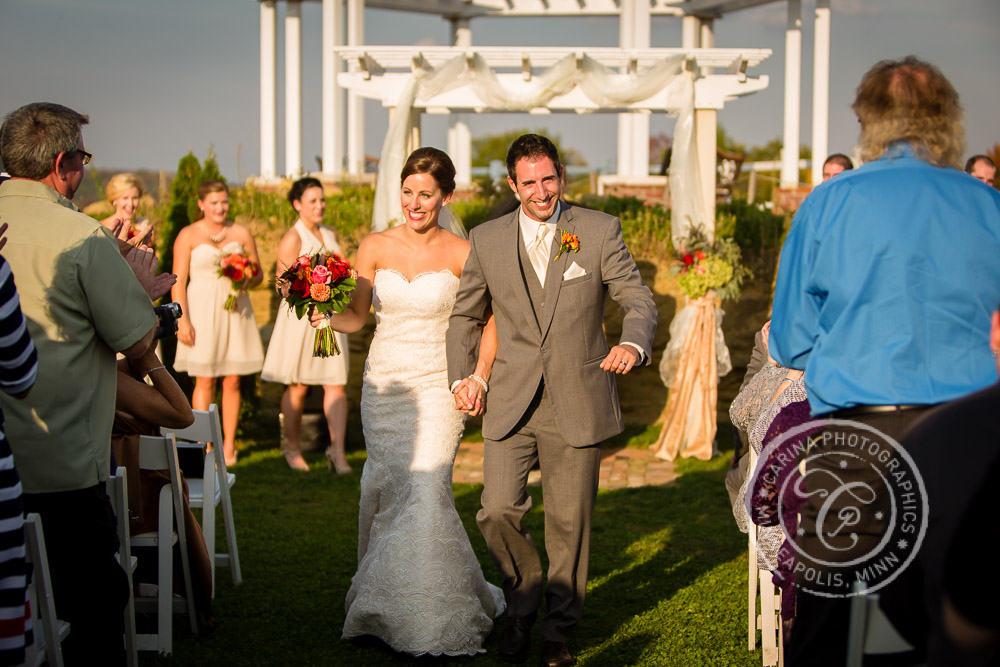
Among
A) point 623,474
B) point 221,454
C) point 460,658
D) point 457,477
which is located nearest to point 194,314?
point 457,477

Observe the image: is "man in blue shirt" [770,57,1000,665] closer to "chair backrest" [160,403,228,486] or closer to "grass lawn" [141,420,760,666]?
"grass lawn" [141,420,760,666]

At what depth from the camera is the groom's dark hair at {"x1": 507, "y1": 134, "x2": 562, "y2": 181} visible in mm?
4590

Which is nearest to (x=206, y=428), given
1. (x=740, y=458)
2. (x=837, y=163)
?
(x=740, y=458)

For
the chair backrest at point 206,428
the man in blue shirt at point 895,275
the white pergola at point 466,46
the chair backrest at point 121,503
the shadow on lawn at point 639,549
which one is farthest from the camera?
the white pergola at point 466,46

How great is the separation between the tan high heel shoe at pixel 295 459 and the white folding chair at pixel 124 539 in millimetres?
4262

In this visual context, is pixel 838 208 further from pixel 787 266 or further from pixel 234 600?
pixel 234 600

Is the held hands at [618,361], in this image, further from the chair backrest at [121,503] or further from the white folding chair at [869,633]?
the chair backrest at [121,503]

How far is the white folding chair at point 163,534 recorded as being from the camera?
4496mm

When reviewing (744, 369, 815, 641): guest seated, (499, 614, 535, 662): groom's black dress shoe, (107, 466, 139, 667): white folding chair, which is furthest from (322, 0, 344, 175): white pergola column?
(744, 369, 815, 641): guest seated

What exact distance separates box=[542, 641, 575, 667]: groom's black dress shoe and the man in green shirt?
6.17 feet

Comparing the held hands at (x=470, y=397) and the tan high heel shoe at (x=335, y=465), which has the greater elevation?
the held hands at (x=470, y=397)

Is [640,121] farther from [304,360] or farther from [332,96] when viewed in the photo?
[304,360]

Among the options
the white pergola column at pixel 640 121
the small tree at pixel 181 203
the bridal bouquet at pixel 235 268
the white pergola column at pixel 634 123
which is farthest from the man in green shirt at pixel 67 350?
the white pergola column at pixel 640 121

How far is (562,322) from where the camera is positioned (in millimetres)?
4578
